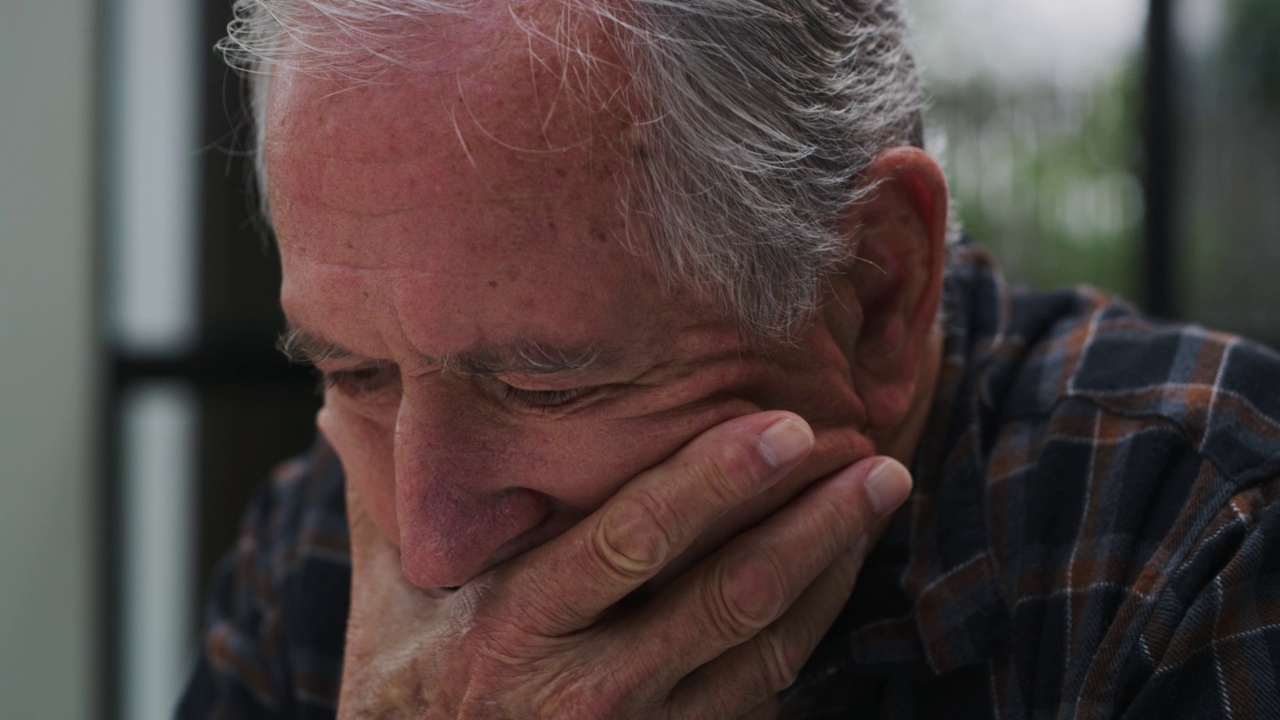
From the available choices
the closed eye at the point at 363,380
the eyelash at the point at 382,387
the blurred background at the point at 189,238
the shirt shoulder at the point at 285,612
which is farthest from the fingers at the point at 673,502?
the blurred background at the point at 189,238

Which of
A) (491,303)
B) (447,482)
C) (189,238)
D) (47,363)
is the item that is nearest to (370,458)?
(447,482)

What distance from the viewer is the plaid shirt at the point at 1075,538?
3.41 ft

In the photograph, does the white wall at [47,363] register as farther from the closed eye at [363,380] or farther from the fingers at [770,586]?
the fingers at [770,586]

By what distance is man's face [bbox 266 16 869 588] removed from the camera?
1.01 metres

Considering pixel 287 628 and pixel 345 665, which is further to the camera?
pixel 287 628

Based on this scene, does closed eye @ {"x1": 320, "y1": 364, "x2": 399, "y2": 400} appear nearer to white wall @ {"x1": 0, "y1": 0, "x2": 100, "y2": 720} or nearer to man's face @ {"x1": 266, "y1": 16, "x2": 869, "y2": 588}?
man's face @ {"x1": 266, "y1": 16, "x2": 869, "y2": 588}

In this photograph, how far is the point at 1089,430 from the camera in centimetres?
125

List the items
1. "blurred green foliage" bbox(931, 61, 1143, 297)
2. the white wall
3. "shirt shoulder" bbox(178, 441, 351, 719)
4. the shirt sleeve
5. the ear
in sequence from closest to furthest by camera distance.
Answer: the shirt sleeve → the ear → "shirt shoulder" bbox(178, 441, 351, 719) → the white wall → "blurred green foliage" bbox(931, 61, 1143, 297)

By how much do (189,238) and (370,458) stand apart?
7.70ft

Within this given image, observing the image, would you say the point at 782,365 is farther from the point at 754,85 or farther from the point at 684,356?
the point at 754,85

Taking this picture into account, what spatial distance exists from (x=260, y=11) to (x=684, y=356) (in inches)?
23.6

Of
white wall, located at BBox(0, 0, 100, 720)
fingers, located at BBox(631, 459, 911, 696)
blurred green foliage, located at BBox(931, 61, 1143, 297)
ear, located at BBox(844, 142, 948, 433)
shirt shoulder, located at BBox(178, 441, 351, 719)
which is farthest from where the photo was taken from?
blurred green foliage, located at BBox(931, 61, 1143, 297)

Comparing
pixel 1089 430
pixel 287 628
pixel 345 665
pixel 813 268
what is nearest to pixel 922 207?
pixel 813 268

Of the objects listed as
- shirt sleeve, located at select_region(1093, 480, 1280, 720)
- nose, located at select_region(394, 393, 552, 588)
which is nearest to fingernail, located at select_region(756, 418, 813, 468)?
nose, located at select_region(394, 393, 552, 588)
